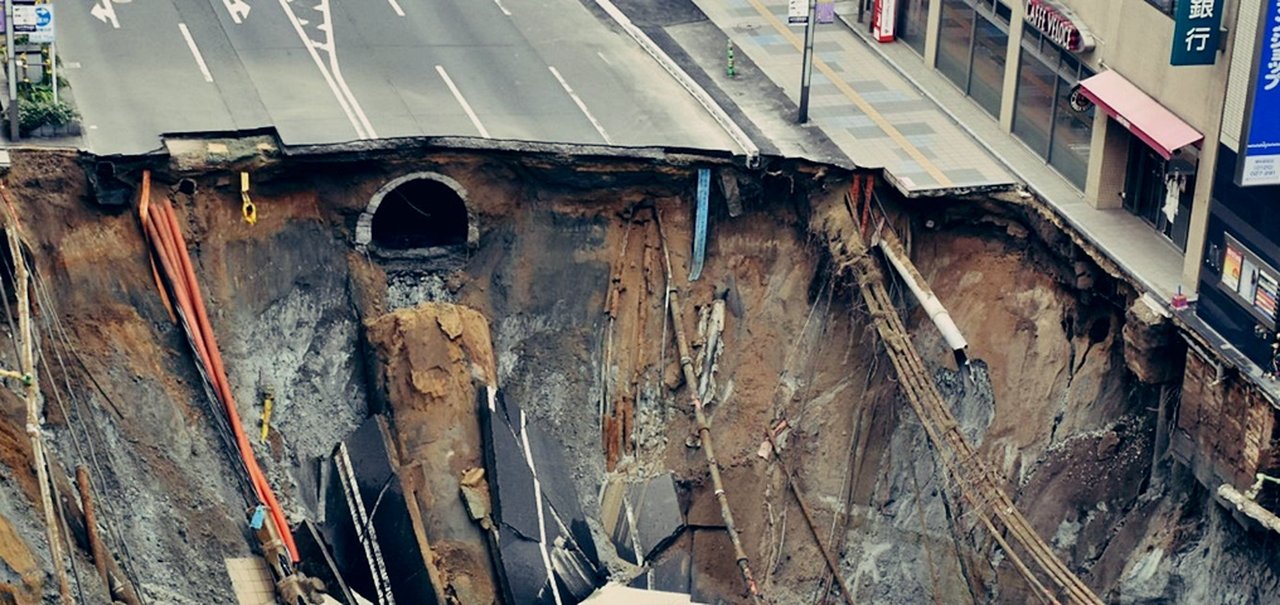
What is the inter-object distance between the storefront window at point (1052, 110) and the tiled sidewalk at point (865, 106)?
1276 millimetres

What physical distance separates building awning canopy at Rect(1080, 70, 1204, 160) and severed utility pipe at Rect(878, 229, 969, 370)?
4910 millimetres

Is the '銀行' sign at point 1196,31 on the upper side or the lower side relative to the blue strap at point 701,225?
upper

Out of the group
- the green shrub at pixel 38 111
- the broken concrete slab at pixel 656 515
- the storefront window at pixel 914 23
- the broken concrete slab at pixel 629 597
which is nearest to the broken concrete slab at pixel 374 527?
the broken concrete slab at pixel 629 597

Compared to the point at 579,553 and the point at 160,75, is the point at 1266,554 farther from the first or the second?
the point at 160,75

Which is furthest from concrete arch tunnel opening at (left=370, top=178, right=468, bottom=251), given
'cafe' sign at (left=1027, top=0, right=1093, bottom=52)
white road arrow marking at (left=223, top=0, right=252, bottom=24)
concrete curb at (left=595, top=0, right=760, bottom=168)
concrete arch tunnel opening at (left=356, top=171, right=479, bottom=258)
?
'cafe' sign at (left=1027, top=0, right=1093, bottom=52)

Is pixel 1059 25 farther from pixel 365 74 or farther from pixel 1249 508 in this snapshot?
pixel 365 74

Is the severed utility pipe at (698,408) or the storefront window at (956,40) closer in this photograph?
the severed utility pipe at (698,408)

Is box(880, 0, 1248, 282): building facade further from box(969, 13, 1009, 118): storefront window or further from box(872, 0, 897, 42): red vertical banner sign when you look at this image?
box(872, 0, 897, 42): red vertical banner sign

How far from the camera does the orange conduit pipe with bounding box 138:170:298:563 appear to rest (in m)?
47.4

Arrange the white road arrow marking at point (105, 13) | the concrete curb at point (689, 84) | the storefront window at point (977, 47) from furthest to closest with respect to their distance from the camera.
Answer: the storefront window at point (977, 47) → the white road arrow marking at point (105, 13) → the concrete curb at point (689, 84)

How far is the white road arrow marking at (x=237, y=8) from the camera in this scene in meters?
54.2

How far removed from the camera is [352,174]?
49.2 metres

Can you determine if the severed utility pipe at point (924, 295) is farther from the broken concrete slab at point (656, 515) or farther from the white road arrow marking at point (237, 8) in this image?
the white road arrow marking at point (237, 8)

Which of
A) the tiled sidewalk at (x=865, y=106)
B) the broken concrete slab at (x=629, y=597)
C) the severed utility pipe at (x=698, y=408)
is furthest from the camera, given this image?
the tiled sidewalk at (x=865, y=106)
